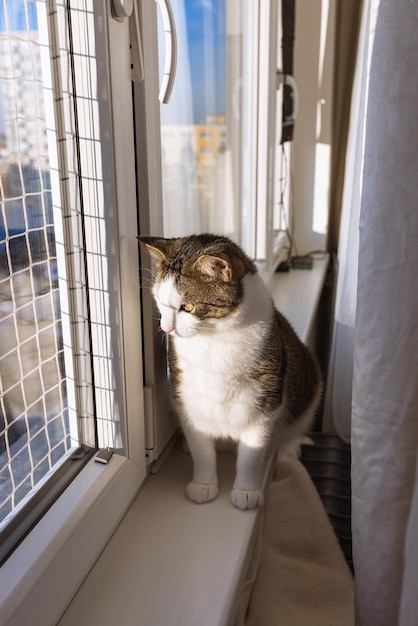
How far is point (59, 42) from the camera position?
58 centimetres

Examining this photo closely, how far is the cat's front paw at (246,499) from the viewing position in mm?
814

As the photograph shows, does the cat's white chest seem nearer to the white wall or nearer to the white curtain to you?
the white curtain

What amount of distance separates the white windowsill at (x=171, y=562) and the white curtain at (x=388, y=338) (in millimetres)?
172

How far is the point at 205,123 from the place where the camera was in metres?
1.22

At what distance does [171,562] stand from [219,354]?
0.28m

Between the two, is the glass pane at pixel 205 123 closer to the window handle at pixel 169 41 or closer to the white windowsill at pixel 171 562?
the window handle at pixel 169 41

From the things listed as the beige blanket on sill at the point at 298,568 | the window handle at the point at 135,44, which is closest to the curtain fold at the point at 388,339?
the beige blanket on sill at the point at 298,568

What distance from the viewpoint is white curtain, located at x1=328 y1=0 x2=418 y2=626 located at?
52 cm

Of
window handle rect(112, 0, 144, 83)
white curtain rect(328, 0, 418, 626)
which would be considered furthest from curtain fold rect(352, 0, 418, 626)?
window handle rect(112, 0, 144, 83)

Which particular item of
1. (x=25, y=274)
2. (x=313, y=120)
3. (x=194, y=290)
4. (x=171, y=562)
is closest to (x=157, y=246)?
(x=194, y=290)

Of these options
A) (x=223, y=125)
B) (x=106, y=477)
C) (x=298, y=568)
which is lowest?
(x=298, y=568)

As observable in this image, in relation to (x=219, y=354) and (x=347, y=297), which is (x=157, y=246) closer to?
(x=219, y=354)

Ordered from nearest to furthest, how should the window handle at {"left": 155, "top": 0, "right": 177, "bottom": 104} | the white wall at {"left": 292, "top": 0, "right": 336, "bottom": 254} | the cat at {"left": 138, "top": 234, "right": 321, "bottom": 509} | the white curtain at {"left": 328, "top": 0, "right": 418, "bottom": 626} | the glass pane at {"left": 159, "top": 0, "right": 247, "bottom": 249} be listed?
1. the white curtain at {"left": 328, "top": 0, "right": 418, "bottom": 626}
2. the window handle at {"left": 155, "top": 0, "right": 177, "bottom": 104}
3. the cat at {"left": 138, "top": 234, "right": 321, "bottom": 509}
4. the glass pane at {"left": 159, "top": 0, "right": 247, "bottom": 249}
5. the white wall at {"left": 292, "top": 0, "right": 336, "bottom": 254}

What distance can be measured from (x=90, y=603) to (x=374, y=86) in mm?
653
